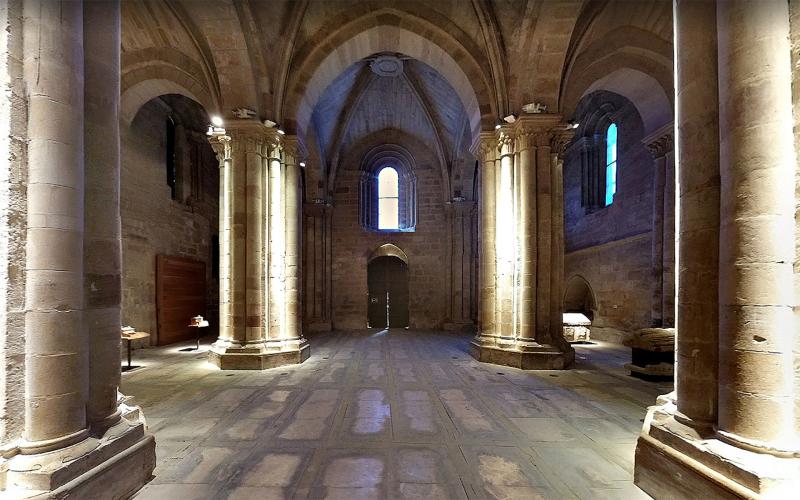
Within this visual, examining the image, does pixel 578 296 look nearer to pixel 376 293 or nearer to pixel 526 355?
pixel 526 355

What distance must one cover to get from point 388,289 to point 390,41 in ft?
33.0

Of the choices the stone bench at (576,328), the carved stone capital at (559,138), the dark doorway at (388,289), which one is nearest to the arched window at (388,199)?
the dark doorway at (388,289)

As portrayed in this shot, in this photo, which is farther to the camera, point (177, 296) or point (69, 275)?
point (177, 296)

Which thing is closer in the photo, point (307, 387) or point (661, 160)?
point (307, 387)

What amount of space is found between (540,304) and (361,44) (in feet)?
22.4

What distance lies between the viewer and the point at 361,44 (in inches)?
307

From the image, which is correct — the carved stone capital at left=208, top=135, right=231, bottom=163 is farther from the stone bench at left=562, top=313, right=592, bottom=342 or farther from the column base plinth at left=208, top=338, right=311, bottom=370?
the stone bench at left=562, top=313, right=592, bottom=342

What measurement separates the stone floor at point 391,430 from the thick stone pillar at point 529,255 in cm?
58

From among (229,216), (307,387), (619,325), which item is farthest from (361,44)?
(619,325)

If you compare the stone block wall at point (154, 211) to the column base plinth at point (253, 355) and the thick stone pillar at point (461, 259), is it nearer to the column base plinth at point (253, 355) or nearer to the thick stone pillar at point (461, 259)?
the column base plinth at point (253, 355)

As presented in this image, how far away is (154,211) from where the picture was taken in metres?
9.72

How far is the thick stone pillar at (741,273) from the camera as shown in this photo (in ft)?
6.61

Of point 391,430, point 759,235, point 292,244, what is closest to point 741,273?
point 759,235

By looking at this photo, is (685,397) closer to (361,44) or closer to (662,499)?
(662,499)
